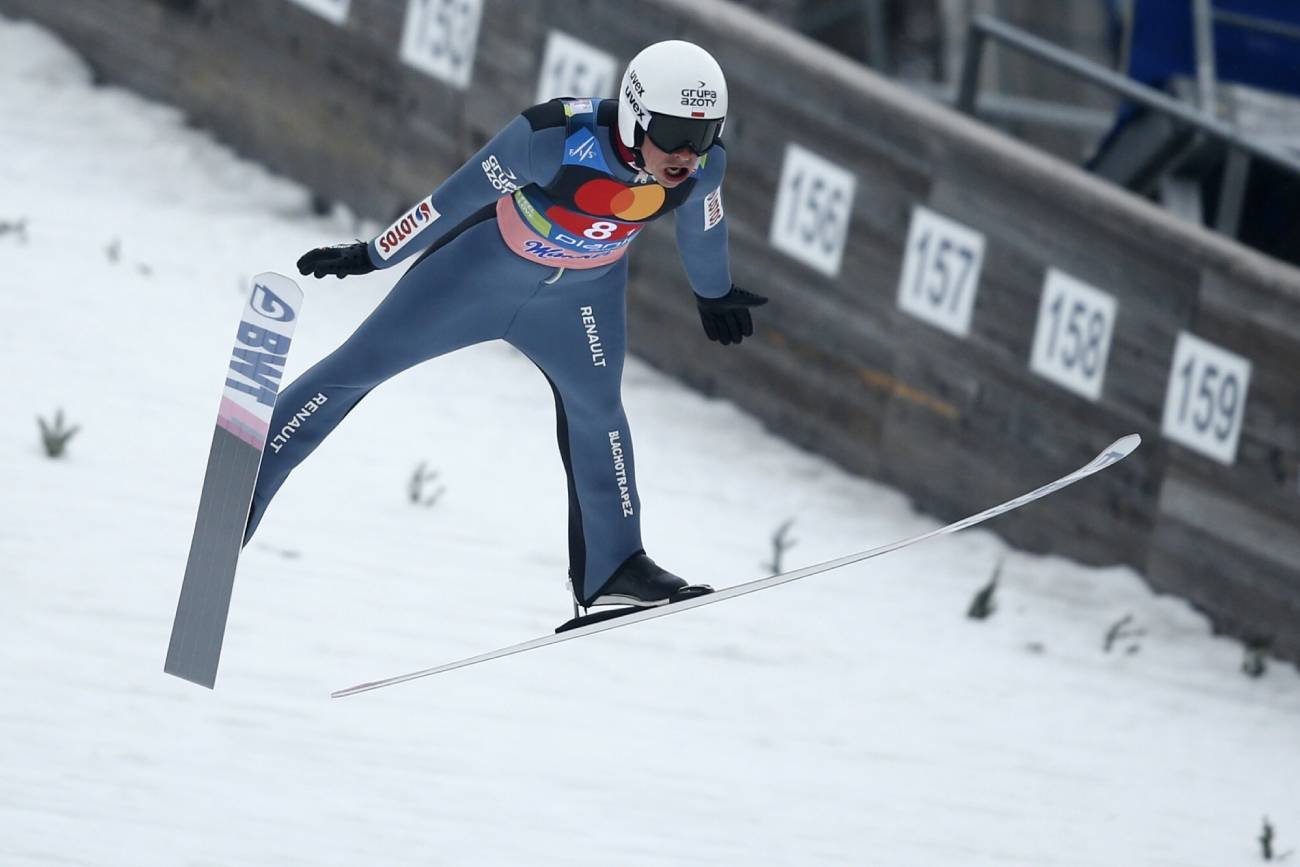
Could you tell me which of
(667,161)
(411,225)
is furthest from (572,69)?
(667,161)

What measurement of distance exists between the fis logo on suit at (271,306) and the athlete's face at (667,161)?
0.96 metres

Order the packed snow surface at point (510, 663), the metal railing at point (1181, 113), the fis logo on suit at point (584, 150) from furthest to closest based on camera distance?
the metal railing at point (1181, 113)
the packed snow surface at point (510, 663)
the fis logo on suit at point (584, 150)

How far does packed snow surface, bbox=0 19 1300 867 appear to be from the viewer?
5281 mm

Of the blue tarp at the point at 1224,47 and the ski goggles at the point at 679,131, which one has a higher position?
the ski goggles at the point at 679,131

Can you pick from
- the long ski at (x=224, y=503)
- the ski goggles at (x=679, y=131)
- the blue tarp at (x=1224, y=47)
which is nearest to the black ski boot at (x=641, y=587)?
the long ski at (x=224, y=503)

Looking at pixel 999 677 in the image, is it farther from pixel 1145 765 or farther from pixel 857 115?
pixel 857 115

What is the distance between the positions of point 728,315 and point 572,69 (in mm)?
4235

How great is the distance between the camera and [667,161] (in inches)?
174

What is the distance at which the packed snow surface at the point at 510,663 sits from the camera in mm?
5281

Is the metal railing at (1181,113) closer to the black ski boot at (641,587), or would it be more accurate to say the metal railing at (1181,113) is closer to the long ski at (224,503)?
the black ski boot at (641,587)

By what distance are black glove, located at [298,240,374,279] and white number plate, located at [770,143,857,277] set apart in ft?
12.7

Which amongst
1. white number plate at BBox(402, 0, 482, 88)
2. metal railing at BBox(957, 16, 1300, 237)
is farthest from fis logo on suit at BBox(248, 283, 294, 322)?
white number plate at BBox(402, 0, 482, 88)

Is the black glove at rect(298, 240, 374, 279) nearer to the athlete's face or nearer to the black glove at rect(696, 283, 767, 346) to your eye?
the athlete's face

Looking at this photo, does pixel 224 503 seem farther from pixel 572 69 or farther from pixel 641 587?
pixel 572 69
